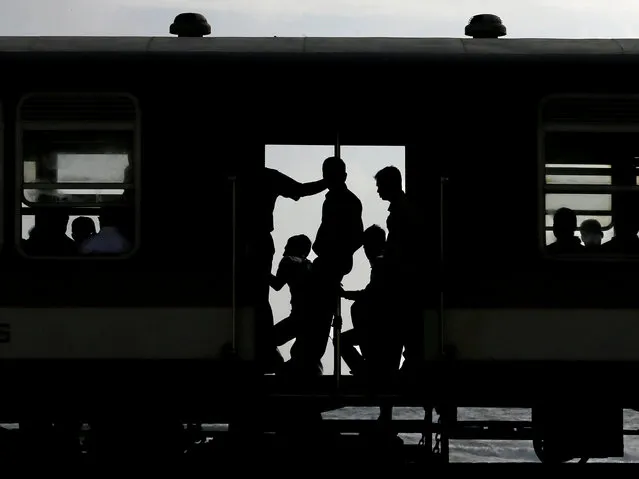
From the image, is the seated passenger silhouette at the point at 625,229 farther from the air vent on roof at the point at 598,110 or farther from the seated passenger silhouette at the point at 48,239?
the seated passenger silhouette at the point at 48,239

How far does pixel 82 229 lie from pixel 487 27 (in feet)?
12.0

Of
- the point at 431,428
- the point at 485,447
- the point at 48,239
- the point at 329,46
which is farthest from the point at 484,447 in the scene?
the point at 48,239

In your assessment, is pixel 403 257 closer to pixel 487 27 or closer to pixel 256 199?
pixel 256 199

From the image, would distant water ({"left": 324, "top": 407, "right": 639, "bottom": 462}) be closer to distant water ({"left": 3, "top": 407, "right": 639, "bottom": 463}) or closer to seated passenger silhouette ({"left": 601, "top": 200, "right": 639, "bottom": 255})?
distant water ({"left": 3, "top": 407, "right": 639, "bottom": 463})

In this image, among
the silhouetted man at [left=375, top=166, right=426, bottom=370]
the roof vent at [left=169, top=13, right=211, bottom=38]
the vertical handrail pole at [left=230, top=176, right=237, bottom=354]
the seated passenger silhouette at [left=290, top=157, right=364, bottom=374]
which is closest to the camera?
the vertical handrail pole at [left=230, top=176, right=237, bottom=354]

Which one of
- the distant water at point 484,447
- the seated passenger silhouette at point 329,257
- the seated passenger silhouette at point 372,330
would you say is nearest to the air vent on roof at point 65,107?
the seated passenger silhouette at point 329,257

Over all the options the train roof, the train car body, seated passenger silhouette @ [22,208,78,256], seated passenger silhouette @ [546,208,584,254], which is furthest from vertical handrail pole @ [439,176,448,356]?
seated passenger silhouette @ [22,208,78,256]

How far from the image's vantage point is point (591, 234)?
→ 8.66 metres

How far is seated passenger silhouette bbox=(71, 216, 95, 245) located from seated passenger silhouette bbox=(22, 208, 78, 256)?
0.05 m

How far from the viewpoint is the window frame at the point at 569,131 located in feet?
28.2

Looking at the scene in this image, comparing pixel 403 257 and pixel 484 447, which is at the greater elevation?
pixel 403 257

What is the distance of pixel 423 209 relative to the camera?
29.0 ft

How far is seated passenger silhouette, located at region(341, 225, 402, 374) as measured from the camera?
889 centimetres

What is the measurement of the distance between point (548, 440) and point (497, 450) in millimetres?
15279
